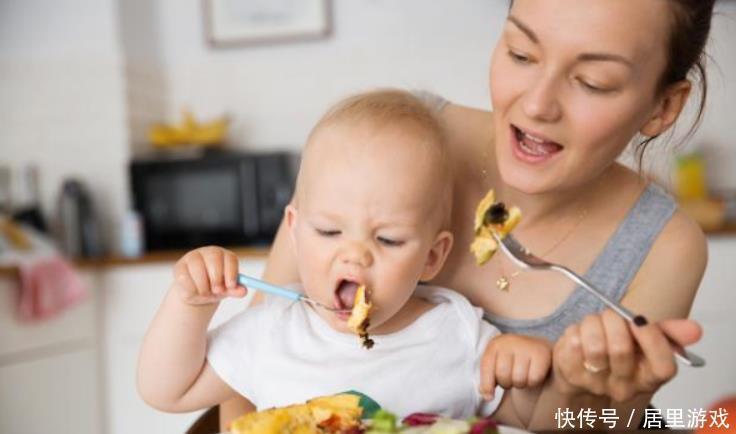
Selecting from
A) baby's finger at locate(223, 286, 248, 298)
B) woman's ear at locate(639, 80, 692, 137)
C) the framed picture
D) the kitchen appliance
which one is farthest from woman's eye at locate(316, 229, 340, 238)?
the framed picture

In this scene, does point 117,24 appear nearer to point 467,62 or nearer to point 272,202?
point 272,202

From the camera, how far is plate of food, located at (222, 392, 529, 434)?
688 mm

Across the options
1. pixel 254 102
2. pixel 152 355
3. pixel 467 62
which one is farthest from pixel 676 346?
pixel 254 102

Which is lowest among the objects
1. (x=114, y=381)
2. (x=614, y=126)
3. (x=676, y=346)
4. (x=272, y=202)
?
(x=114, y=381)

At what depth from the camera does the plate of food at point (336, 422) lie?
0.69m

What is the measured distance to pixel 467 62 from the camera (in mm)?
3232

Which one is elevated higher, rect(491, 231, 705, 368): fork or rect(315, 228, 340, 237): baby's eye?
rect(315, 228, 340, 237): baby's eye

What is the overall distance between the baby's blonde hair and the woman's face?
73 millimetres

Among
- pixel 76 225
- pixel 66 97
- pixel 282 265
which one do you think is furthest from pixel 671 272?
pixel 66 97

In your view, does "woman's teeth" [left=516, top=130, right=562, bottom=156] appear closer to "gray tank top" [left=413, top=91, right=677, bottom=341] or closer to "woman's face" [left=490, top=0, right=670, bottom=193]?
"woman's face" [left=490, top=0, right=670, bottom=193]

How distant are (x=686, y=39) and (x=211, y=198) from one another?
227cm

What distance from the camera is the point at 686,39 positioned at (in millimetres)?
1014

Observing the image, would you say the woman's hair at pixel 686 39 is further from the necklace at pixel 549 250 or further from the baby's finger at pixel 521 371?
the baby's finger at pixel 521 371

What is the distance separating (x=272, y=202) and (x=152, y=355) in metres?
2.06
